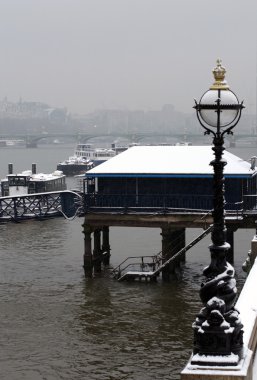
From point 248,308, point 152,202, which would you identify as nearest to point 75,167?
point 152,202

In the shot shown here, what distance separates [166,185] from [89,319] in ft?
38.7

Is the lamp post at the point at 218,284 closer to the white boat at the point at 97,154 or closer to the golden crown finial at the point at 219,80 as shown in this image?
the golden crown finial at the point at 219,80

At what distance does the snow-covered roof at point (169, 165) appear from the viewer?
41.3 m

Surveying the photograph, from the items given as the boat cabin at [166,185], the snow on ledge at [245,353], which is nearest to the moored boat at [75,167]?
the boat cabin at [166,185]

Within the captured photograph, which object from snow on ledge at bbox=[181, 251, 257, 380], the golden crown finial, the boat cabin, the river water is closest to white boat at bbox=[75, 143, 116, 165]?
the river water

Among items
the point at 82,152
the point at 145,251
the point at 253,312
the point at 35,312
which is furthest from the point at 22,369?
the point at 82,152

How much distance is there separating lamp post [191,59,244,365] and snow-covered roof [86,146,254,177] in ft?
98.1

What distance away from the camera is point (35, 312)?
34344 millimetres

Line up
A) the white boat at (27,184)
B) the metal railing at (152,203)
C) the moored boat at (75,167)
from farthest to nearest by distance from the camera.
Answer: the moored boat at (75,167) → the white boat at (27,184) → the metal railing at (152,203)

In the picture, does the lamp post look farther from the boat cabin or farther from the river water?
the boat cabin

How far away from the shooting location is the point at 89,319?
33031mm

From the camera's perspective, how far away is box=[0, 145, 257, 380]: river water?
26.4 m

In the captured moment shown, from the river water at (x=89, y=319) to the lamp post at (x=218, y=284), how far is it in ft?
49.3

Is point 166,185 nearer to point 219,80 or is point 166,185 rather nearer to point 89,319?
point 89,319
